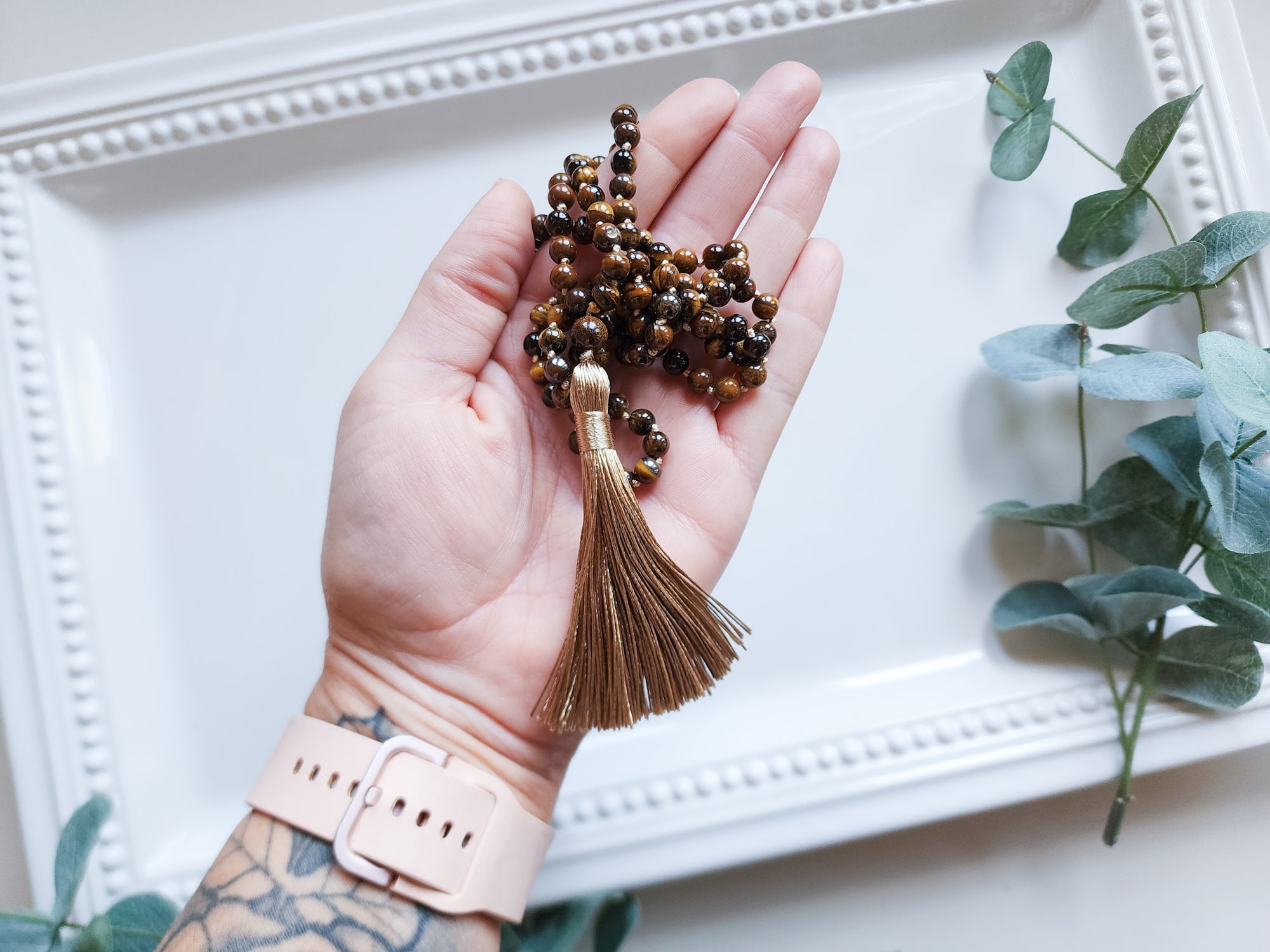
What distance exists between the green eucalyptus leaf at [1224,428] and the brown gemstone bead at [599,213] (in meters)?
0.55

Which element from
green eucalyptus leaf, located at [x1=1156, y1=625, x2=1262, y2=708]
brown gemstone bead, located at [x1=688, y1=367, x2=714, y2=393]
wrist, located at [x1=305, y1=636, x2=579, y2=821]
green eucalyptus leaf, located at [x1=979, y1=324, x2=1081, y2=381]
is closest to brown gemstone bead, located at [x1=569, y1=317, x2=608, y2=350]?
brown gemstone bead, located at [x1=688, y1=367, x2=714, y2=393]

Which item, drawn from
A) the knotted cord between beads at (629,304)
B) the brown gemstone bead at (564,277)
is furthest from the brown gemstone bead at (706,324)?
the brown gemstone bead at (564,277)

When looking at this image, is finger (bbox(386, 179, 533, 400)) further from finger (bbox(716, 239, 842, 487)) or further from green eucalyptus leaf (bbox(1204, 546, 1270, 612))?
green eucalyptus leaf (bbox(1204, 546, 1270, 612))

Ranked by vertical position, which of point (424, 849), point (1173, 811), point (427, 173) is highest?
point (427, 173)

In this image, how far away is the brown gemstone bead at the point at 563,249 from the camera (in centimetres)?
71

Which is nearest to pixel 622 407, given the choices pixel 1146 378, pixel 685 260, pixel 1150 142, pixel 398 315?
pixel 685 260

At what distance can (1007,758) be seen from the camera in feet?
2.79

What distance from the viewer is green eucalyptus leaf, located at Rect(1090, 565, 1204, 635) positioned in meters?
0.78

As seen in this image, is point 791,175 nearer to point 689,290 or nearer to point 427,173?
point 689,290

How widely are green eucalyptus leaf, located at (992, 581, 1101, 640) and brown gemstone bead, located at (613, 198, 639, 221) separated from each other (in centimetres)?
55

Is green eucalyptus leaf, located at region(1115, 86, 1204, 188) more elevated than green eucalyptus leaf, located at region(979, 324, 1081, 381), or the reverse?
green eucalyptus leaf, located at region(1115, 86, 1204, 188)

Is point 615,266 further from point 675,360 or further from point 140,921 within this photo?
point 140,921

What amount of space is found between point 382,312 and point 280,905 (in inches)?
23.4

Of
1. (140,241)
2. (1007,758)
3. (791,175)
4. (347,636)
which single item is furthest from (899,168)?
(140,241)
